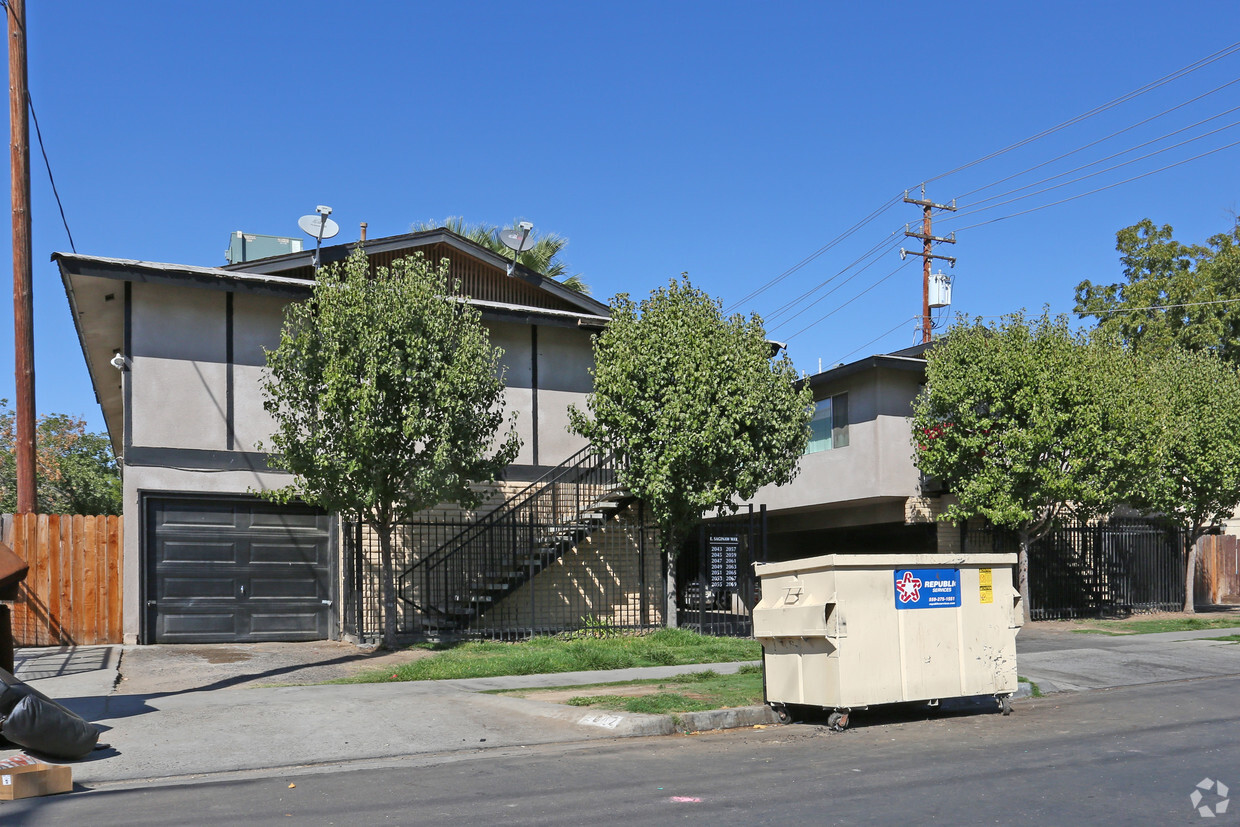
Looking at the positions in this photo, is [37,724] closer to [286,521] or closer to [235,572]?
[235,572]

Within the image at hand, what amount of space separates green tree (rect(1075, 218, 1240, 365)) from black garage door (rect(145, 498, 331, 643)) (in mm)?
24614

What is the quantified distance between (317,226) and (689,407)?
7002 mm

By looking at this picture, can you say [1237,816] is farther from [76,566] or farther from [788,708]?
[76,566]

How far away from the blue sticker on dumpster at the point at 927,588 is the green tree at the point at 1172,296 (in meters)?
24.3

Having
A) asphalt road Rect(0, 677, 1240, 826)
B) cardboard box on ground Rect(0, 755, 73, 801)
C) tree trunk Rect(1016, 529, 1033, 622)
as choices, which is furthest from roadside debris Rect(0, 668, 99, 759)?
tree trunk Rect(1016, 529, 1033, 622)

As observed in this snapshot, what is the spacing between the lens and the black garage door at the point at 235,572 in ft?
54.0

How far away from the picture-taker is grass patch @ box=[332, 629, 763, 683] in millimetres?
12999

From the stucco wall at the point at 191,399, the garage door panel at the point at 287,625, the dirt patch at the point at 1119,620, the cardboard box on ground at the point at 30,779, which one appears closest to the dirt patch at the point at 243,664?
the garage door panel at the point at 287,625

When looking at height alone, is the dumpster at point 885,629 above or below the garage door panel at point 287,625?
above

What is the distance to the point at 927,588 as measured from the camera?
975 centimetres

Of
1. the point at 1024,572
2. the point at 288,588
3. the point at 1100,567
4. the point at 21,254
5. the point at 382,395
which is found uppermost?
the point at 21,254

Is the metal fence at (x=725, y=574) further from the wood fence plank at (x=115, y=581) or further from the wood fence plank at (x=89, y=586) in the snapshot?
the wood fence plank at (x=89, y=586)

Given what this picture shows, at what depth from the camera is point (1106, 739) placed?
8680 mm

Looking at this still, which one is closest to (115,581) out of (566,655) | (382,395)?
(382,395)
